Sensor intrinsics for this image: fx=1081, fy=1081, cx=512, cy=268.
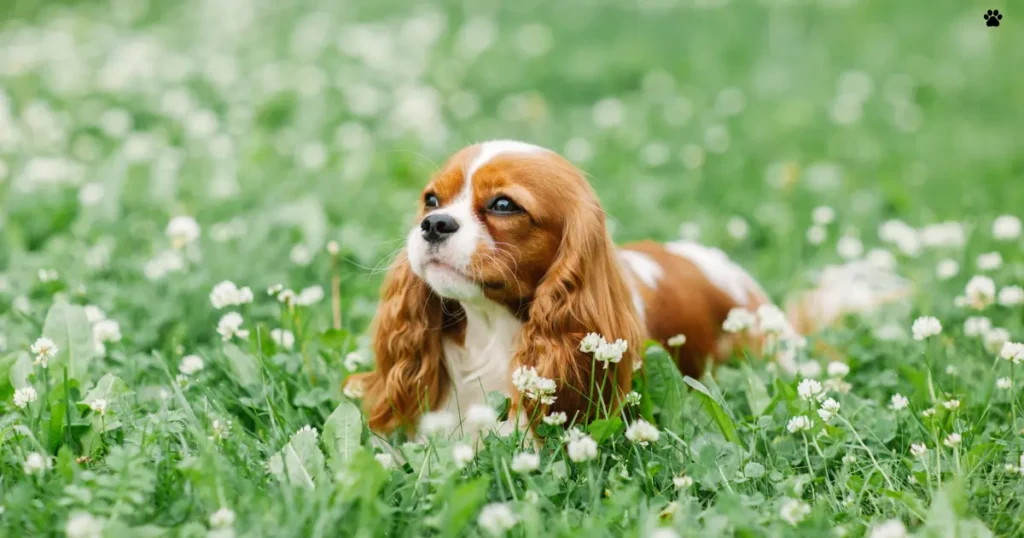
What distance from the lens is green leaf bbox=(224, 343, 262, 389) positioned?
123 inches

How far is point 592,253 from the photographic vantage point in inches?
115

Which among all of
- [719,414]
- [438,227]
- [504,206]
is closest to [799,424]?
[719,414]

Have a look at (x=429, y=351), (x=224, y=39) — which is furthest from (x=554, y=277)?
(x=224, y=39)

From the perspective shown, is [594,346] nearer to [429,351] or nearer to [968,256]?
[429,351]

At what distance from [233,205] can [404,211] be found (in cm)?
75

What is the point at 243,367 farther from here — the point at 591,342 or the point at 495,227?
the point at 591,342

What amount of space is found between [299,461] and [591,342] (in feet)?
2.51

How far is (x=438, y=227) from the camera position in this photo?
2809mm

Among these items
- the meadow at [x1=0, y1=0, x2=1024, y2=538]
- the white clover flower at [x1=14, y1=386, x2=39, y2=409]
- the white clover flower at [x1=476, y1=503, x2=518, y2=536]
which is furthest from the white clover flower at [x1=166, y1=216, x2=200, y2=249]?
the white clover flower at [x1=476, y1=503, x2=518, y2=536]

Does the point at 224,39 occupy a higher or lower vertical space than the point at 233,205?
higher

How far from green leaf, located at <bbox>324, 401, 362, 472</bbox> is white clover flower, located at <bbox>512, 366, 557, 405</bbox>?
1.36 ft

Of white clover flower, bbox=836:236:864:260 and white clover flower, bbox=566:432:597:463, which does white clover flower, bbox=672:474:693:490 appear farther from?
white clover flower, bbox=836:236:864:260

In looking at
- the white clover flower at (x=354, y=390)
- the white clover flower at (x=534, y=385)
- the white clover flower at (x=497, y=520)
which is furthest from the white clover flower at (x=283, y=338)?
the white clover flower at (x=497, y=520)

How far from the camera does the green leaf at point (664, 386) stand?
2.99 metres
